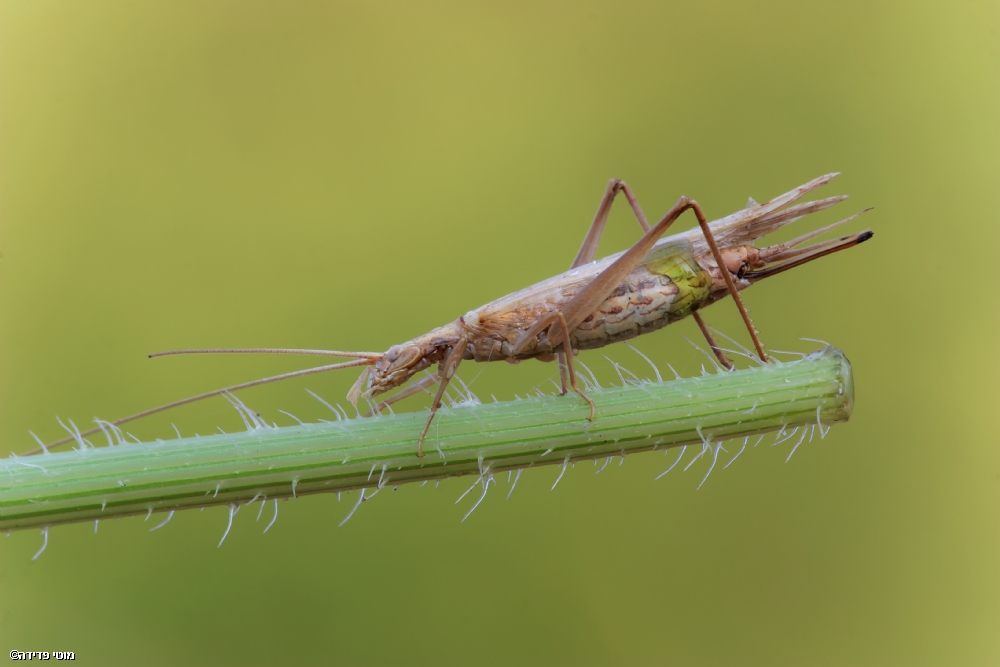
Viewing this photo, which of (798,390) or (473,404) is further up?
(473,404)

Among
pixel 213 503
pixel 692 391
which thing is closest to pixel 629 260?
pixel 692 391

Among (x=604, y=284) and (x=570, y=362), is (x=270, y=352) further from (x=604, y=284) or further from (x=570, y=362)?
(x=604, y=284)

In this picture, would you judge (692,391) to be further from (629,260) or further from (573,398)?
(629,260)

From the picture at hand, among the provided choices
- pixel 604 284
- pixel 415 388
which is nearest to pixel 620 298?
pixel 604 284

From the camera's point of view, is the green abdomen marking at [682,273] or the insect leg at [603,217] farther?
the insect leg at [603,217]

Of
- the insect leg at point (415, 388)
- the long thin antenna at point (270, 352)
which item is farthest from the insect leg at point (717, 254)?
the long thin antenna at point (270, 352)

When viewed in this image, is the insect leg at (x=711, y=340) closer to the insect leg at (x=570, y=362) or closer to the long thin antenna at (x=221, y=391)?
the insect leg at (x=570, y=362)
